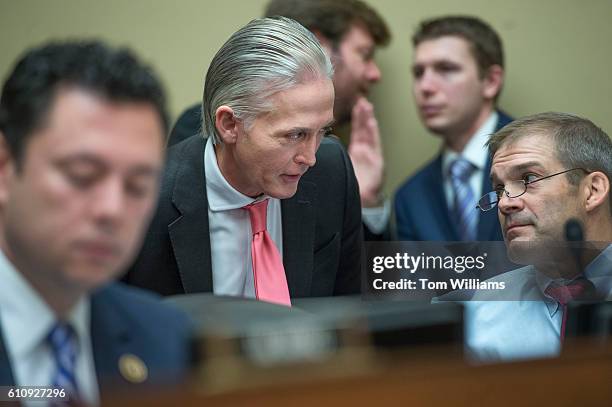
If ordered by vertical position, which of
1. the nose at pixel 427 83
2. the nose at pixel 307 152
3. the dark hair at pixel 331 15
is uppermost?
the dark hair at pixel 331 15

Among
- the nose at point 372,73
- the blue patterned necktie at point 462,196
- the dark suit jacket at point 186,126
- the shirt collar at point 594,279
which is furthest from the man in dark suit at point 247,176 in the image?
the nose at point 372,73

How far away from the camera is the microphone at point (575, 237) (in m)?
2.07

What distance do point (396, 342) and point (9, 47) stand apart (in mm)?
3180

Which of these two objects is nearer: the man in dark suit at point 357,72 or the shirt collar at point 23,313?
the shirt collar at point 23,313

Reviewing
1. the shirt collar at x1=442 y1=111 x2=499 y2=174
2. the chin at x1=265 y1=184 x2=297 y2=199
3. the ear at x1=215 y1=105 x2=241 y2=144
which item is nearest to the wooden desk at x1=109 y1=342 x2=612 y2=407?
the chin at x1=265 y1=184 x2=297 y2=199

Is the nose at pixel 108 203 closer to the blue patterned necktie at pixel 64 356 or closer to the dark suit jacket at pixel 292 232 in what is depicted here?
the blue patterned necktie at pixel 64 356

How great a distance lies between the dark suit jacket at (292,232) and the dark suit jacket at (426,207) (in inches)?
42.6

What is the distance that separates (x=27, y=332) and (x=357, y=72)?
285cm

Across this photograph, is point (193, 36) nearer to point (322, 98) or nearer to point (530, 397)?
point (322, 98)

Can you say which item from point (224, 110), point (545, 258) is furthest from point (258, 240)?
point (545, 258)

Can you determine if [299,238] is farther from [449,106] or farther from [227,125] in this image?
[449,106]

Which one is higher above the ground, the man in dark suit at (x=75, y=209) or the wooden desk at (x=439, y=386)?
the man in dark suit at (x=75, y=209)

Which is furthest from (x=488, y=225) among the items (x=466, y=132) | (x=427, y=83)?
(x=427, y=83)

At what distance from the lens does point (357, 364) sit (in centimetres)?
119
